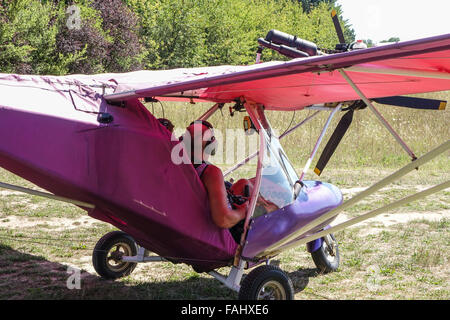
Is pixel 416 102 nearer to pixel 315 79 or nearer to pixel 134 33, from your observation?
pixel 315 79

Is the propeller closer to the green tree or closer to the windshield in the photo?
the windshield

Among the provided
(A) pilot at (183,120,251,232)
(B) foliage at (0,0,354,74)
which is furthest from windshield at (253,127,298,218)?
(B) foliage at (0,0,354,74)

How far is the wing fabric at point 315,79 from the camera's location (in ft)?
11.3

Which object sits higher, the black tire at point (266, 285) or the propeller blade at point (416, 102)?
the propeller blade at point (416, 102)

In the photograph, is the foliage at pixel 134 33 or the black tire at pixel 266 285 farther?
the foliage at pixel 134 33

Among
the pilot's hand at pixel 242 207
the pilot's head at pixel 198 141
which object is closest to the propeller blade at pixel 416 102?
the pilot's hand at pixel 242 207

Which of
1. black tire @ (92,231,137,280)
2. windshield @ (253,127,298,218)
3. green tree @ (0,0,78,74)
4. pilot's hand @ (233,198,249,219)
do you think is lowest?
black tire @ (92,231,137,280)

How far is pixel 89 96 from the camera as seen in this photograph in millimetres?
4074

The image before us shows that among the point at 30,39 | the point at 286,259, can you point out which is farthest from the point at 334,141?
the point at 30,39

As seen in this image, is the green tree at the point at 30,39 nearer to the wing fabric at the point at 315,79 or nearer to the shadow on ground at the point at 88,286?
the shadow on ground at the point at 88,286

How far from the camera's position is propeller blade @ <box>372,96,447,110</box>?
5.79 metres

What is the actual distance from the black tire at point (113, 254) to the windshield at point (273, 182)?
1.83 m

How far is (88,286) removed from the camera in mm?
5426

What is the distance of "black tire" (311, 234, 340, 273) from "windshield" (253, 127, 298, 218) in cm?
132
